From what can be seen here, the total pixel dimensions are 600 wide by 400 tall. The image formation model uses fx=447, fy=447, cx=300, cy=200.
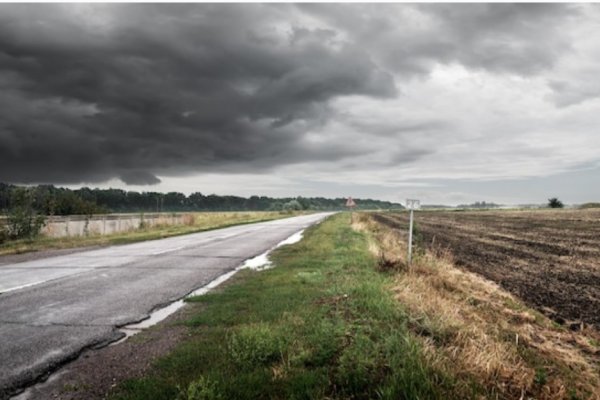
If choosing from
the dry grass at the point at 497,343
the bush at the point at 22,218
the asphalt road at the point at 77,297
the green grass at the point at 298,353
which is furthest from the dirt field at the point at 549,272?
the bush at the point at 22,218

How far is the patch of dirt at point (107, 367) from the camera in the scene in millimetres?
4594

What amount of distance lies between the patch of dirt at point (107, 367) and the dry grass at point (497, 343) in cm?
339

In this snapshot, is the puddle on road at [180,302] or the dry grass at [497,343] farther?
the puddle on road at [180,302]

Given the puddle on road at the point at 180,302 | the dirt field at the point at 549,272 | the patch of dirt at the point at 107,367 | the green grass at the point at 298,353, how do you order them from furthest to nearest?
the dirt field at the point at 549,272 → the puddle on road at the point at 180,302 → the patch of dirt at the point at 107,367 → the green grass at the point at 298,353

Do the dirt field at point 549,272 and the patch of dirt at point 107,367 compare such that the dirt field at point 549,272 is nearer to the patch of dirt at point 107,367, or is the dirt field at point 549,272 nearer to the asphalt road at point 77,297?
the patch of dirt at point 107,367

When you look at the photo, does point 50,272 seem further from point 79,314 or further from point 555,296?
point 555,296

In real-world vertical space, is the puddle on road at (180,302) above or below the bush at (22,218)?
below

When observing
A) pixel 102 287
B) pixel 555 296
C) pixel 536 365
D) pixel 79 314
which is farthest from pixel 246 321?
pixel 555 296

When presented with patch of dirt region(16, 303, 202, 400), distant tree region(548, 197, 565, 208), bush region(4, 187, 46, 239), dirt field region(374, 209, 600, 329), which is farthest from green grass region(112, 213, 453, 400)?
distant tree region(548, 197, 565, 208)

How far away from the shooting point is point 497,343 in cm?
587

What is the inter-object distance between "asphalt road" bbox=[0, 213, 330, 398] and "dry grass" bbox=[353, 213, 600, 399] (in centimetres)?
465

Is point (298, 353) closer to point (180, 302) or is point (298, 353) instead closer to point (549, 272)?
point (180, 302)

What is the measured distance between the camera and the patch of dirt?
4594 mm

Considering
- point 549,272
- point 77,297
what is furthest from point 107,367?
point 549,272
